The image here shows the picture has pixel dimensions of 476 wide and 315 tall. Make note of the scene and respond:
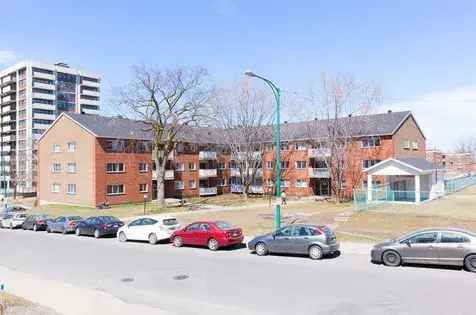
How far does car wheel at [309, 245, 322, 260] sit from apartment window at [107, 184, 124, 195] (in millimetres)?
36056

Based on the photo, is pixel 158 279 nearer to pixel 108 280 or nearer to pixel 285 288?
pixel 108 280

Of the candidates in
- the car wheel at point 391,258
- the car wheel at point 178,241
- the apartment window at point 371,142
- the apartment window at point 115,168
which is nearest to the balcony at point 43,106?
the apartment window at point 115,168

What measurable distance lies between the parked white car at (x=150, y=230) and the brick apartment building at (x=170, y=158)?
75.3 feet

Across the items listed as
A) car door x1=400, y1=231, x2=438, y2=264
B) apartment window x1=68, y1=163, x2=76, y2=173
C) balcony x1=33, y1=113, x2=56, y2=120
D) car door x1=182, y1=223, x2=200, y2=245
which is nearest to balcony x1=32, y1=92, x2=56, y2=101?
balcony x1=33, y1=113, x2=56, y2=120

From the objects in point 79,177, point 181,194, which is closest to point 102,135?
point 79,177

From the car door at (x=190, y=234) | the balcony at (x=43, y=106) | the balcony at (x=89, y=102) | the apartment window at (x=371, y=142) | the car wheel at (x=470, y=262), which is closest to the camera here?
the car wheel at (x=470, y=262)

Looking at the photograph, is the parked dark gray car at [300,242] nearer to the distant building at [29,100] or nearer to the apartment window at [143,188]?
the apartment window at [143,188]

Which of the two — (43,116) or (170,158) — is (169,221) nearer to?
(170,158)

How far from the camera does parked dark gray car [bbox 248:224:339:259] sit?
687 inches

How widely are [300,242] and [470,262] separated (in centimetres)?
614

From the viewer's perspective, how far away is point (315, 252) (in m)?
17.5

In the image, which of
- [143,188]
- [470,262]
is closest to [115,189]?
[143,188]

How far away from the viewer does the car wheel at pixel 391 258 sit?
1576 centimetres

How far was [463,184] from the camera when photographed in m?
48.6
